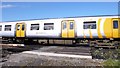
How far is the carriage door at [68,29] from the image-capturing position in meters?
20.9

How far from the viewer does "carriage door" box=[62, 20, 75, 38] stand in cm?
2086

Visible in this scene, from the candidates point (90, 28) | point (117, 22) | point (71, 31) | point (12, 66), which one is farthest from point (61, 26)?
point (12, 66)

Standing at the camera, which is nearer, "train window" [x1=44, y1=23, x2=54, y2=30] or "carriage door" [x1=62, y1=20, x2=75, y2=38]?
"carriage door" [x1=62, y1=20, x2=75, y2=38]

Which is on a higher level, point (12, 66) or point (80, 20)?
point (80, 20)

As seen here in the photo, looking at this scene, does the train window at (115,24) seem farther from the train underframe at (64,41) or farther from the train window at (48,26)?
the train window at (48,26)

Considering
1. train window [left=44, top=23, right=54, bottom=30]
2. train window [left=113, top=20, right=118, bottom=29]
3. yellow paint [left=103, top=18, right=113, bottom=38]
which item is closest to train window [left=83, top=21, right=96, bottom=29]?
yellow paint [left=103, top=18, right=113, bottom=38]

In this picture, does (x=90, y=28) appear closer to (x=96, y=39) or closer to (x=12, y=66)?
(x=96, y=39)

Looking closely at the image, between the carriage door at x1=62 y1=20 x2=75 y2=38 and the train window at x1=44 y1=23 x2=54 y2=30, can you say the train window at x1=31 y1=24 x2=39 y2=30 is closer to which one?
the train window at x1=44 y1=23 x2=54 y2=30

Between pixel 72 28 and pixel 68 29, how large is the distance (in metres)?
0.43

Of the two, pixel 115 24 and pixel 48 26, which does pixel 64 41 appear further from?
pixel 115 24

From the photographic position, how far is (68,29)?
2094 centimetres

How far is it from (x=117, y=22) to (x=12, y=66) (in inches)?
488

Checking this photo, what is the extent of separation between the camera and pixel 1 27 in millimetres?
26516

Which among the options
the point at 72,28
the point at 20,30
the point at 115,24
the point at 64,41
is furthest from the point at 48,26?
the point at 115,24
